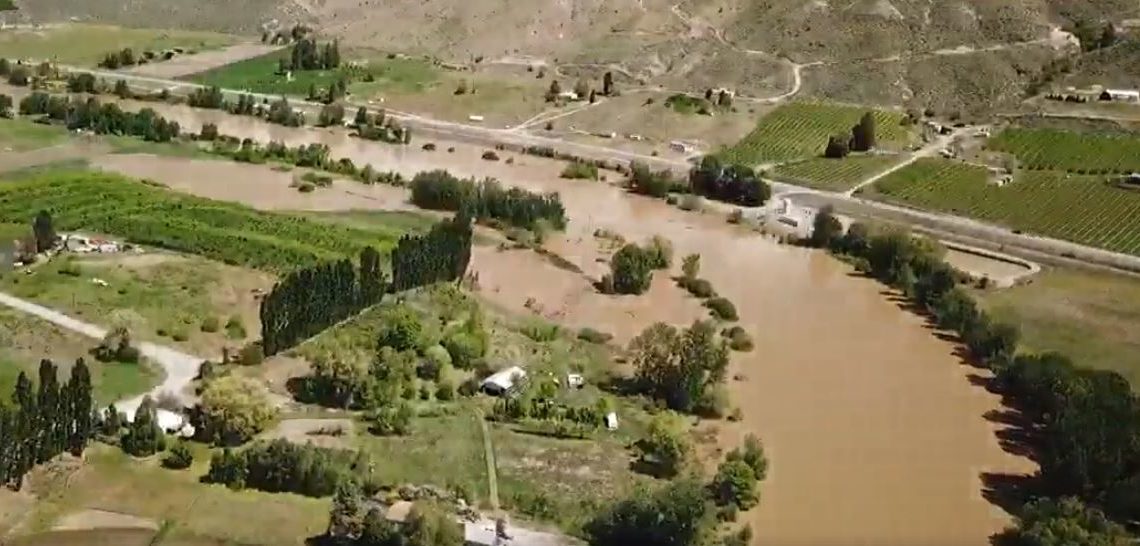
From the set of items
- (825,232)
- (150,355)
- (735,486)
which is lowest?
(735,486)

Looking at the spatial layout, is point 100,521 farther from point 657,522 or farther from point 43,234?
point 43,234

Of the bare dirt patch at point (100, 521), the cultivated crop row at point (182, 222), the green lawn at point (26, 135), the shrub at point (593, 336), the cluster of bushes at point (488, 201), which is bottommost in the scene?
the bare dirt patch at point (100, 521)

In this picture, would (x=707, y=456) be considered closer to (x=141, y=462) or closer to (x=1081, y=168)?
(x=141, y=462)

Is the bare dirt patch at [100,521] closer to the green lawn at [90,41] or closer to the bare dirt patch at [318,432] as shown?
the bare dirt patch at [318,432]

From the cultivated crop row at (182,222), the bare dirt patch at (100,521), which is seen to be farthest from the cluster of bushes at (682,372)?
the bare dirt patch at (100,521)

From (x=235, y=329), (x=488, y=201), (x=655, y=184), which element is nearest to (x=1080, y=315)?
(x=655, y=184)

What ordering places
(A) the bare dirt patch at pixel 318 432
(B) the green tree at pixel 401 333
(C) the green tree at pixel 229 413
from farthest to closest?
(B) the green tree at pixel 401 333
(A) the bare dirt patch at pixel 318 432
(C) the green tree at pixel 229 413
